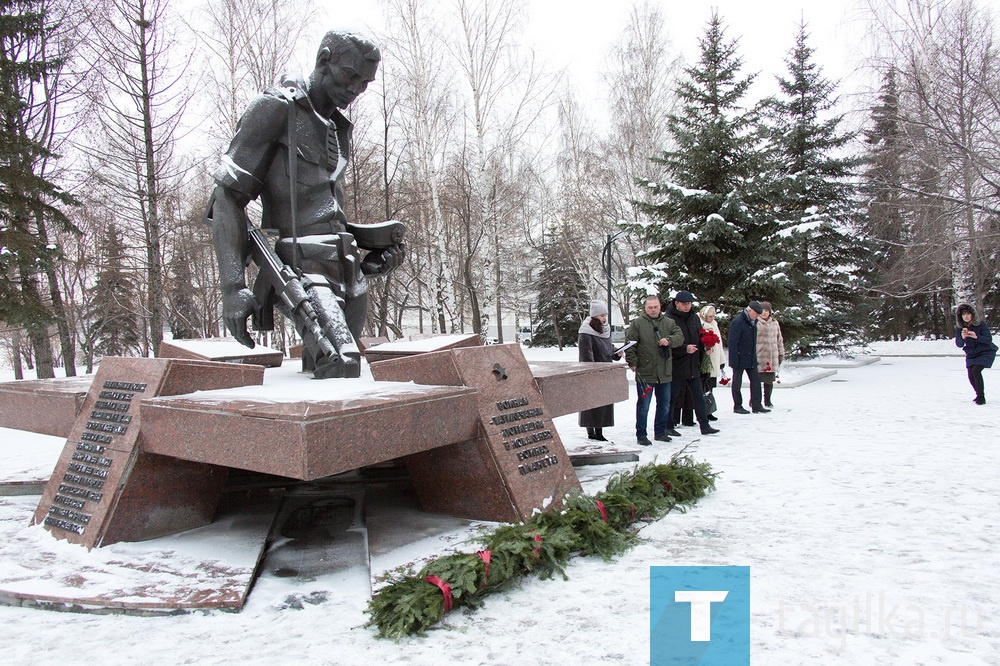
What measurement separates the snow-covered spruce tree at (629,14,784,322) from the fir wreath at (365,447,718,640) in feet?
35.9

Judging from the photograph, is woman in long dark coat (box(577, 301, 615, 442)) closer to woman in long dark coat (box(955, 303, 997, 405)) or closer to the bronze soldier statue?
the bronze soldier statue

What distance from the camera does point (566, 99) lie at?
26.9 meters

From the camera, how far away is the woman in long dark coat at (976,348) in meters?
9.26

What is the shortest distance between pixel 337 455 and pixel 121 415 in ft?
5.40

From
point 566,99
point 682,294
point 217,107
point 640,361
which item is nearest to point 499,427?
point 640,361

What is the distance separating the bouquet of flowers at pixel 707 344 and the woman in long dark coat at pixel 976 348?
12.2 ft

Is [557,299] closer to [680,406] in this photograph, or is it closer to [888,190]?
[888,190]

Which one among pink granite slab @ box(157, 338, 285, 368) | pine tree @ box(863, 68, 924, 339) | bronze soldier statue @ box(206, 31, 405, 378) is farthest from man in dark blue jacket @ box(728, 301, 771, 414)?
pine tree @ box(863, 68, 924, 339)

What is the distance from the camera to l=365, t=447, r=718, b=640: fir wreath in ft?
9.05

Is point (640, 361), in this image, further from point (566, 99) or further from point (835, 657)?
point (566, 99)

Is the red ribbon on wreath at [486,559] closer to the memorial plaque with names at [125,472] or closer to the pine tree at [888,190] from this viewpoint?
the memorial plaque with names at [125,472]

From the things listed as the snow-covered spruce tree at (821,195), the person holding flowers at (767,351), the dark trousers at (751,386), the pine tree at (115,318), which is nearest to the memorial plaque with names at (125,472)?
the dark trousers at (751,386)

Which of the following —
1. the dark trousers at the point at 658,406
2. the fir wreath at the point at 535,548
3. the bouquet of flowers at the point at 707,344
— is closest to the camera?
the fir wreath at the point at 535,548

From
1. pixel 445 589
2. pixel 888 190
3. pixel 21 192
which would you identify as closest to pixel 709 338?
pixel 445 589
